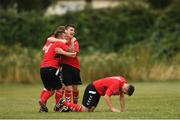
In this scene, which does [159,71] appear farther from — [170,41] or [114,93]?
[114,93]

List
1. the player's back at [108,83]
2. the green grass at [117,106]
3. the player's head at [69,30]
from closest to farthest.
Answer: the green grass at [117,106] < the player's back at [108,83] < the player's head at [69,30]

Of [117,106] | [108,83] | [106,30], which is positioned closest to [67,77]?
[108,83]

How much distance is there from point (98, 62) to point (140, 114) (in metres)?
19.5

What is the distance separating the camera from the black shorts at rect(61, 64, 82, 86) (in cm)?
1956

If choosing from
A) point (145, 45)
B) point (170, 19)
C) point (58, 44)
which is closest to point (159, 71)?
point (145, 45)

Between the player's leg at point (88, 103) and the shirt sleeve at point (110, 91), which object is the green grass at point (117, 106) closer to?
the player's leg at point (88, 103)

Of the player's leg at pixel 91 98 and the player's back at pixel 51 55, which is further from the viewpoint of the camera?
the player's back at pixel 51 55

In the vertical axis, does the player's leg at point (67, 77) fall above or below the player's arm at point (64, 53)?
below

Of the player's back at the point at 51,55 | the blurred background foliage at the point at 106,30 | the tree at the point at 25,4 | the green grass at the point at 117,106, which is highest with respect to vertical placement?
the player's back at the point at 51,55

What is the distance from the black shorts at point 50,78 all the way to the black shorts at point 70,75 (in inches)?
29.2

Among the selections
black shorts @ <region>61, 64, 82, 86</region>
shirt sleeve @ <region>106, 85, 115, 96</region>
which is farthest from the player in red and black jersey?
shirt sleeve @ <region>106, 85, 115, 96</region>

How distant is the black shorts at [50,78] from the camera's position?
61.2ft

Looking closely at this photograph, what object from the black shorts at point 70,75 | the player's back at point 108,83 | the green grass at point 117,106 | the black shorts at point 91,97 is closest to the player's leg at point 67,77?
the black shorts at point 70,75

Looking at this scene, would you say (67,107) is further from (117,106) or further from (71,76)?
(117,106)
